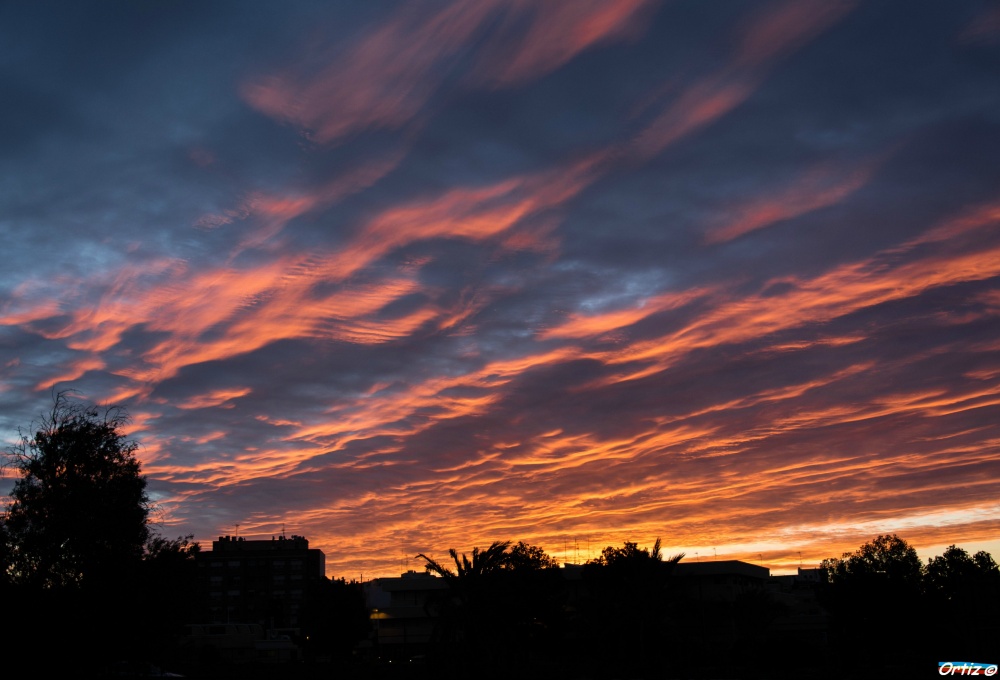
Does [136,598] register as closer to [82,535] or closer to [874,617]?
[82,535]

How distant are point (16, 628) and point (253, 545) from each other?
15110cm

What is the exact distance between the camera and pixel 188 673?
84.1 meters

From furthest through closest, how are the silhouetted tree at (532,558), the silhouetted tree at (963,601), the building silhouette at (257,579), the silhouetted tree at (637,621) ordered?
the building silhouette at (257,579)
the silhouetted tree at (532,558)
the silhouetted tree at (963,601)
the silhouetted tree at (637,621)

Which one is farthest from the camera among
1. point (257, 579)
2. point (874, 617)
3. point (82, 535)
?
point (257, 579)

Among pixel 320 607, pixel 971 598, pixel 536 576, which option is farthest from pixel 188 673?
pixel 971 598

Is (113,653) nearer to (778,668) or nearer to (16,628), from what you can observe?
(16,628)

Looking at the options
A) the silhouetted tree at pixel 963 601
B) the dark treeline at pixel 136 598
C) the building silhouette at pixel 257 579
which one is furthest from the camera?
the building silhouette at pixel 257 579

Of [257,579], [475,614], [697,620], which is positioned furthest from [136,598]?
[257,579]

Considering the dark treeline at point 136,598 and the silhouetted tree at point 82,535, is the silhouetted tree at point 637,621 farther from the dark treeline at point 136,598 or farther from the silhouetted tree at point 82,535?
the silhouetted tree at point 82,535

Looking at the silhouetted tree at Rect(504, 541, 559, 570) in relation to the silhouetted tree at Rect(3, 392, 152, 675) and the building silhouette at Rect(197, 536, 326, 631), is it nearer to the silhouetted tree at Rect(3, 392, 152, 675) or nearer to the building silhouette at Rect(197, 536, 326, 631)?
the silhouetted tree at Rect(3, 392, 152, 675)

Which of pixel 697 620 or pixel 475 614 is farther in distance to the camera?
pixel 697 620

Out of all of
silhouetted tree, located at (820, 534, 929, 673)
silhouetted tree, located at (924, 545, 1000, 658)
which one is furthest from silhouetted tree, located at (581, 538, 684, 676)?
silhouetted tree, located at (820, 534, 929, 673)

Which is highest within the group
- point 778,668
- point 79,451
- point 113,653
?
point 79,451

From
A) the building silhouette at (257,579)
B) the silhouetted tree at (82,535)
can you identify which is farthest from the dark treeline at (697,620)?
the building silhouette at (257,579)
